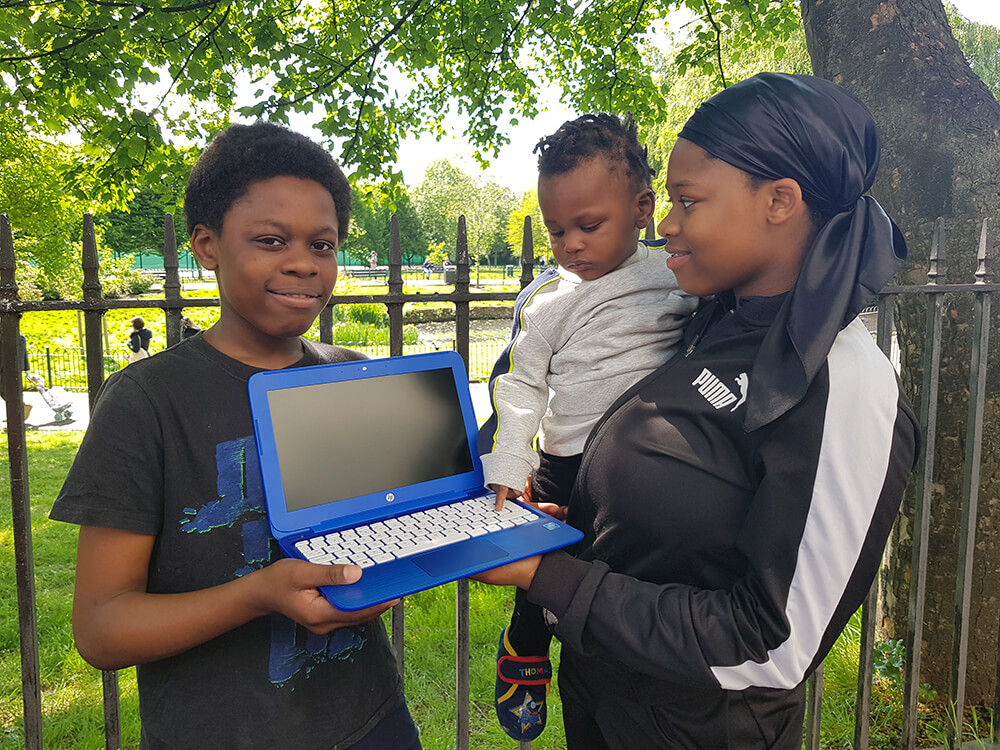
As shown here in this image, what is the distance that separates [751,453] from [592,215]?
870 mm

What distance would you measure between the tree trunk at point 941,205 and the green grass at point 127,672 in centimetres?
207

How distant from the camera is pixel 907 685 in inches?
110

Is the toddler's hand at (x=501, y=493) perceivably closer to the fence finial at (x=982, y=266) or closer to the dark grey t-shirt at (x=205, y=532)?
the dark grey t-shirt at (x=205, y=532)

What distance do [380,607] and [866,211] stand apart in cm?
121

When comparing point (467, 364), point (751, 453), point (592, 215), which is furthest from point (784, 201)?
point (467, 364)

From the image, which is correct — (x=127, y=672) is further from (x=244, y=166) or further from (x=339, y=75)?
(x=339, y=75)

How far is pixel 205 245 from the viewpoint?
1.48 m

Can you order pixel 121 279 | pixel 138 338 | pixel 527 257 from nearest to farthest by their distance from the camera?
→ pixel 527 257, pixel 138 338, pixel 121 279

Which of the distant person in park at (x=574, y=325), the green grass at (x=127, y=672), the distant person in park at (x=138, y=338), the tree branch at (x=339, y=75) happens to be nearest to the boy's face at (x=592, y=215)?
the distant person in park at (x=574, y=325)

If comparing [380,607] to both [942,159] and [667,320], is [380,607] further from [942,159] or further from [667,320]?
[942,159]

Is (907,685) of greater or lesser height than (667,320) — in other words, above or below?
below

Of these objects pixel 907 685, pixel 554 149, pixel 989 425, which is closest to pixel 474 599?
pixel 907 685

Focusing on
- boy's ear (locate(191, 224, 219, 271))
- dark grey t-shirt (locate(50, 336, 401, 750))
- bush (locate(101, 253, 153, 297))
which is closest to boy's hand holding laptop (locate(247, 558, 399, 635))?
Answer: dark grey t-shirt (locate(50, 336, 401, 750))

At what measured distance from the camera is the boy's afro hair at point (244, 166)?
1.42 m
